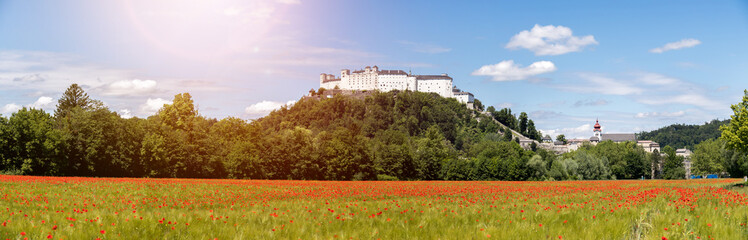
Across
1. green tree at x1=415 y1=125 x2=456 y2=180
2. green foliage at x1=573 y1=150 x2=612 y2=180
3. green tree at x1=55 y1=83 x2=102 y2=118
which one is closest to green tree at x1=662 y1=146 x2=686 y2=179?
green foliage at x1=573 y1=150 x2=612 y2=180

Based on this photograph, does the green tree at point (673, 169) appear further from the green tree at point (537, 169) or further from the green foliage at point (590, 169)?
the green tree at point (537, 169)

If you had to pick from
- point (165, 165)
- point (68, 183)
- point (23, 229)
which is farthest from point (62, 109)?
point (23, 229)

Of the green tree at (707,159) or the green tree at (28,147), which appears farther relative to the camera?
the green tree at (707,159)

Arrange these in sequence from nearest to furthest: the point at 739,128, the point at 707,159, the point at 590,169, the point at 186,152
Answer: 1. the point at 739,128
2. the point at 186,152
3. the point at 590,169
4. the point at 707,159

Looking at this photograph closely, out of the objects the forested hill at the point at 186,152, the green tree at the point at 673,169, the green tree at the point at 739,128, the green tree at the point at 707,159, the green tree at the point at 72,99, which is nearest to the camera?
the green tree at the point at 739,128

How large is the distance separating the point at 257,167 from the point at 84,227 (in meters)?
61.6

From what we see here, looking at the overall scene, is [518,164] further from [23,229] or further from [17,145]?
[23,229]

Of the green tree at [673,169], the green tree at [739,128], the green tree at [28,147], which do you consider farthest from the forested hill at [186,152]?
the green tree at [673,169]

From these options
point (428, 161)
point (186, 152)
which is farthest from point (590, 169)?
point (186, 152)

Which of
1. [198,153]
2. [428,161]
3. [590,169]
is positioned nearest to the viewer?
[198,153]

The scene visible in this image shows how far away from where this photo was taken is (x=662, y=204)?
18266mm

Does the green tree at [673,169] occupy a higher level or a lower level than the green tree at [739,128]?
lower

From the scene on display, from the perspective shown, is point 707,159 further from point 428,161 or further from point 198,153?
point 198,153

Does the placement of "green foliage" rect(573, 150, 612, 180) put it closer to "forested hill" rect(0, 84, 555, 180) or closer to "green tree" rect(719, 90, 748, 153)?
"forested hill" rect(0, 84, 555, 180)
